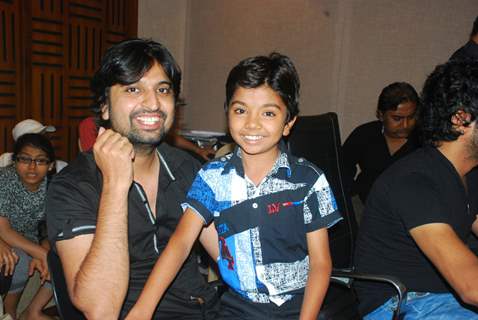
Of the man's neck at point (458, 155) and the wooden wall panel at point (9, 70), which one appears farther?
the wooden wall panel at point (9, 70)

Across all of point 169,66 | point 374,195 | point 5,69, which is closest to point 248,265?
point 374,195

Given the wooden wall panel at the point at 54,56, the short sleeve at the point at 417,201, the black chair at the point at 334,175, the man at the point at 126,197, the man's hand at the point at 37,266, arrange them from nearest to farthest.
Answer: the man at the point at 126,197, the short sleeve at the point at 417,201, the black chair at the point at 334,175, the man's hand at the point at 37,266, the wooden wall panel at the point at 54,56

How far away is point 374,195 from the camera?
178 cm

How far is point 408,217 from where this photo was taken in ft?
5.15

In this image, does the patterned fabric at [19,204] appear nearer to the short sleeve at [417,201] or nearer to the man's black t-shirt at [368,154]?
the man's black t-shirt at [368,154]

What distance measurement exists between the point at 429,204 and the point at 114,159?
3.25ft

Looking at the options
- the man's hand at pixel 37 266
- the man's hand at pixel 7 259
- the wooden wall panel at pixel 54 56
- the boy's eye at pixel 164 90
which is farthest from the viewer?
the wooden wall panel at pixel 54 56

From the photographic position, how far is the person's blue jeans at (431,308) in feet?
5.38

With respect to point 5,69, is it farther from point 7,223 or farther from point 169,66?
point 169,66

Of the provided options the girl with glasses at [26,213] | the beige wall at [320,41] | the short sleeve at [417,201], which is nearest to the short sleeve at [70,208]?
the short sleeve at [417,201]

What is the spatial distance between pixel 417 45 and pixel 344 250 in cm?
280

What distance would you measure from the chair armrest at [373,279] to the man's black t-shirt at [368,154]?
1498mm

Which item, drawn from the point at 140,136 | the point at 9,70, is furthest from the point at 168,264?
the point at 9,70

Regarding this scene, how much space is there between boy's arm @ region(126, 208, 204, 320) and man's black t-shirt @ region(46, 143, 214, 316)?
94 millimetres
